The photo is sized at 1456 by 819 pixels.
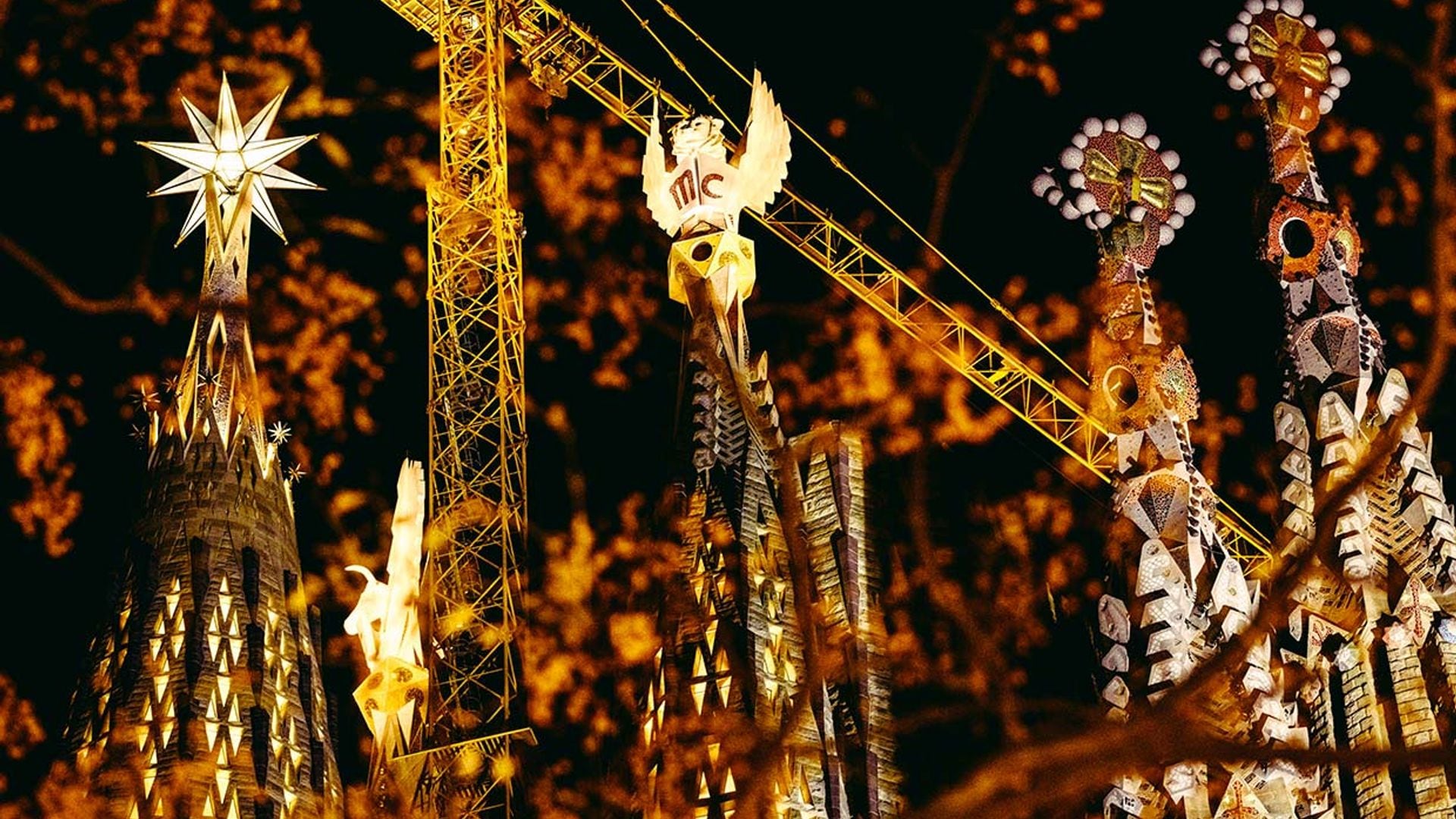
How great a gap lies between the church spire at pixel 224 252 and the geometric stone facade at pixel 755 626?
18.1 metres

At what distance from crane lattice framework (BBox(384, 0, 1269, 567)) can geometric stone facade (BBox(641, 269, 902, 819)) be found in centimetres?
1473

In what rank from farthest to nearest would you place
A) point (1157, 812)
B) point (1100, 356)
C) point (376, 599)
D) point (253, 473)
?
point (253, 473) → point (376, 599) → point (1100, 356) → point (1157, 812)

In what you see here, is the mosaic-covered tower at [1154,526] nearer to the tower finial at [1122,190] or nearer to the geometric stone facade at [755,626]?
the tower finial at [1122,190]

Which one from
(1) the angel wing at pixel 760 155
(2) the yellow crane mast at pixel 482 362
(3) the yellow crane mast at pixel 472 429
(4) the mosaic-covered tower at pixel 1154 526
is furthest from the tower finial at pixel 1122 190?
(3) the yellow crane mast at pixel 472 429

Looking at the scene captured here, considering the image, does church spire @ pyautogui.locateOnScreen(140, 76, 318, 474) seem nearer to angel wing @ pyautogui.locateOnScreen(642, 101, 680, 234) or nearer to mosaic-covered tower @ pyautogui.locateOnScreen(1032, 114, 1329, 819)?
angel wing @ pyautogui.locateOnScreen(642, 101, 680, 234)

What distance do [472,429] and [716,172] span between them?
38.1ft

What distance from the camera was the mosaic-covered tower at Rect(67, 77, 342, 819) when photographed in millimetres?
54719

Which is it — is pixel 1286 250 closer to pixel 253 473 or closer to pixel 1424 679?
pixel 1424 679

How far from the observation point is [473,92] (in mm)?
57250

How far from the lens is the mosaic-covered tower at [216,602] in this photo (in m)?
54.7

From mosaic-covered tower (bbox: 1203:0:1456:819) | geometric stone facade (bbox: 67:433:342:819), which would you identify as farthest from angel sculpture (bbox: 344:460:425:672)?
mosaic-covered tower (bbox: 1203:0:1456:819)

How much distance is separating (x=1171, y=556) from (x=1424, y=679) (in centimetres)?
586

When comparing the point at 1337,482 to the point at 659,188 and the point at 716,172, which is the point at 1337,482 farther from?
the point at 659,188

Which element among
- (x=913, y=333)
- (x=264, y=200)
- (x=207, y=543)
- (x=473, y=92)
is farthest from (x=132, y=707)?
(x=913, y=333)
